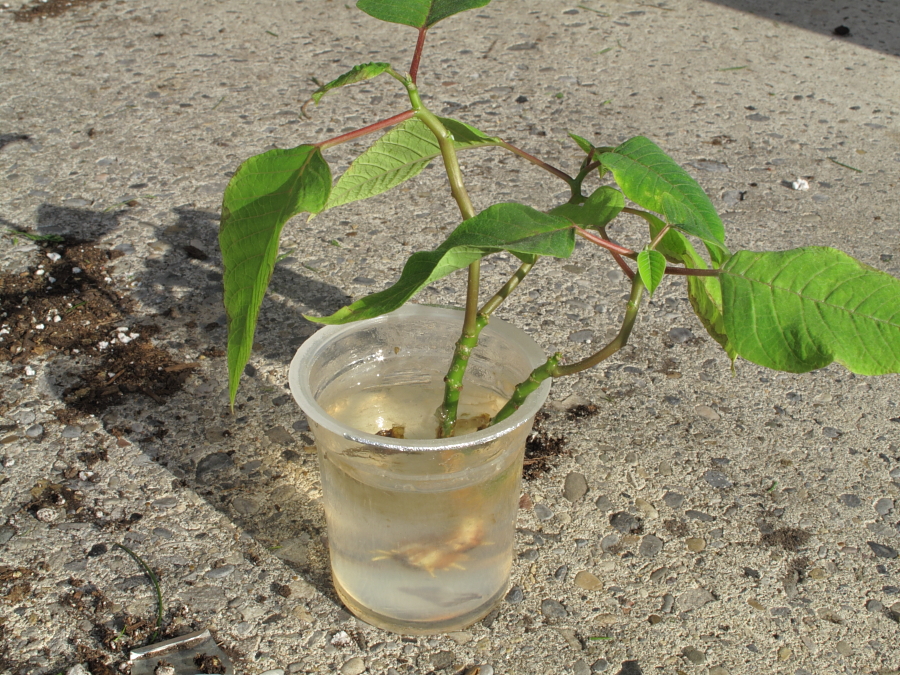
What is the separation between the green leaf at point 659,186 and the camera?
0.98 m

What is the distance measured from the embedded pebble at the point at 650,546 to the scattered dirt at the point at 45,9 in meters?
3.16

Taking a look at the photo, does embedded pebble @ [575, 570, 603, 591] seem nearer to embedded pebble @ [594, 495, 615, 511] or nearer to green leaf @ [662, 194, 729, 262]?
embedded pebble @ [594, 495, 615, 511]

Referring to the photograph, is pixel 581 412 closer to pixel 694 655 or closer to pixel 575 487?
pixel 575 487

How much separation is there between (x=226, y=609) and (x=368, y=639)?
24 cm

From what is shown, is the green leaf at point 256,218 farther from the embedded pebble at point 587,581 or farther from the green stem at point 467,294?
the embedded pebble at point 587,581

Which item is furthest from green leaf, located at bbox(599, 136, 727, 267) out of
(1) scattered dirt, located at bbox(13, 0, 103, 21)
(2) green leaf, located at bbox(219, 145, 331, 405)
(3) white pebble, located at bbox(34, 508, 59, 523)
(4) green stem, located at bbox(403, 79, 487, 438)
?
(1) scattered dirt, located at bbox(13, 0, 103, 21)

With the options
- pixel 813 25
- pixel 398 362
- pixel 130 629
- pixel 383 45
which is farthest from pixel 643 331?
pixel 813 25

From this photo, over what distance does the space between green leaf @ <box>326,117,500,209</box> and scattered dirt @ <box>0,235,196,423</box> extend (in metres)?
0.85

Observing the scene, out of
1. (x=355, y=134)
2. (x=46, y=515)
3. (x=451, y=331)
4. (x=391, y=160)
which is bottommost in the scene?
(x=46, y=515)

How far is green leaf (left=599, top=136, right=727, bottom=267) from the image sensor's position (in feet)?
3.21

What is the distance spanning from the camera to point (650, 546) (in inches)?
60.7

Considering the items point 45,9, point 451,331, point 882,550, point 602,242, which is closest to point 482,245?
point 602,242

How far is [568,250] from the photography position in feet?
2.90

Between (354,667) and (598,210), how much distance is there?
793 mm
